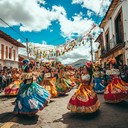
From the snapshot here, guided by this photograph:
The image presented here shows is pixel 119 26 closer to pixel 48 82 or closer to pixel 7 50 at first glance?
pixel 48 82

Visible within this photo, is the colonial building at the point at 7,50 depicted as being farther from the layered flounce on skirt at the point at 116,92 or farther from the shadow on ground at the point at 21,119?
the shadow on ground at the point at 21,119

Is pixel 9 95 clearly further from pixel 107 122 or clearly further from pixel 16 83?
pixel 107 122

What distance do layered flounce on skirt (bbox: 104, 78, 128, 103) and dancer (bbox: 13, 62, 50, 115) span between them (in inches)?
110

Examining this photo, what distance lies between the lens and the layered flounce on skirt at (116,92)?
876cm

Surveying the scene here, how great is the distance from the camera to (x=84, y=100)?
712 cm

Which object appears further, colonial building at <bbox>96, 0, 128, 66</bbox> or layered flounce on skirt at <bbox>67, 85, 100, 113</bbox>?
colonial building at <bbox>96, 0, 128, 66</bbox>

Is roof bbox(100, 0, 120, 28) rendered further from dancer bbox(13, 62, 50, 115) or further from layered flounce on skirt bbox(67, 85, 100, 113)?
dancer bbox(13, 62, 50, 115)

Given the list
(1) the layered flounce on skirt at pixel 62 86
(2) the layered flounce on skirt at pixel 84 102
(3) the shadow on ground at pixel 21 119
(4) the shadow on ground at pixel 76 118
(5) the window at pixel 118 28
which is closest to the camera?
(4) the shadow on ground at pixel 76 118

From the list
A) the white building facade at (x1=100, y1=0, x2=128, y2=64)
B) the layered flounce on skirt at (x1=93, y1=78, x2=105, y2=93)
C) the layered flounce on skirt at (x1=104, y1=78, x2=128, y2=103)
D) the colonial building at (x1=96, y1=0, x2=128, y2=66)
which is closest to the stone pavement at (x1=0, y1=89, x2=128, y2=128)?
the layered flounce on skirt at (x1=104, y1=78, x2=128, y2=103)

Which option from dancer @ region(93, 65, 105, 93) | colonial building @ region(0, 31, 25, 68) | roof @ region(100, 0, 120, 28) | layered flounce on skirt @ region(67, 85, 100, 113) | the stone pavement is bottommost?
the stone pavement

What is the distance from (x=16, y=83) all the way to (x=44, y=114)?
22.4 ft

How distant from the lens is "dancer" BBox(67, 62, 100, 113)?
23.0 ft

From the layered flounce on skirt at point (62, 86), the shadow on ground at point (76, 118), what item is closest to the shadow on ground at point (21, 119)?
the shadow on ground at point (76, 118)

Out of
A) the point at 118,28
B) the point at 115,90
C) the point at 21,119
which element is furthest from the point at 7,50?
the point at 21,119
